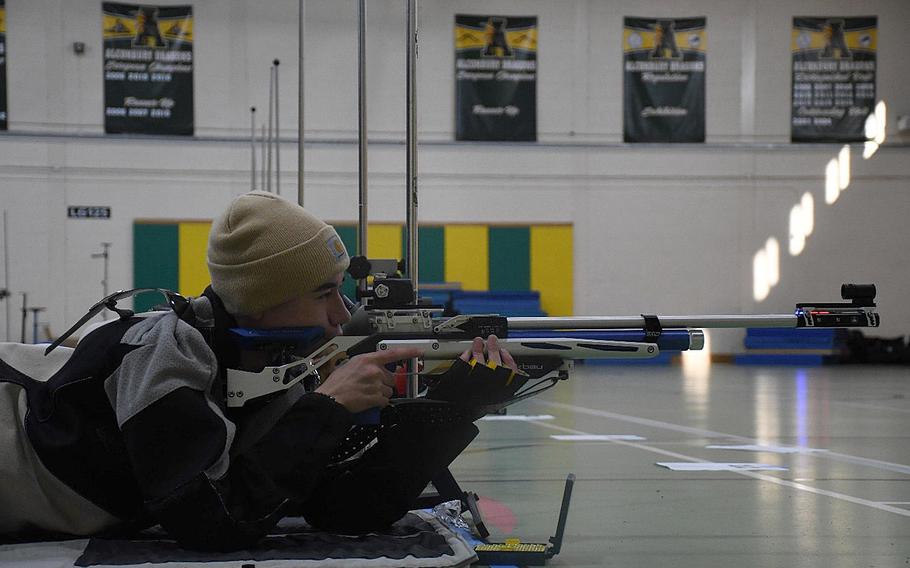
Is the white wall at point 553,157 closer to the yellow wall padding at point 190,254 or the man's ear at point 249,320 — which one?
the yellow wall padding at point 190,254

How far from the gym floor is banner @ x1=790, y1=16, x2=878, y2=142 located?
888 cm

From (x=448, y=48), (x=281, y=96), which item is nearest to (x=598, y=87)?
(x=448, y=48)

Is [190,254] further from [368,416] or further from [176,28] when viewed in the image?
[368,416]

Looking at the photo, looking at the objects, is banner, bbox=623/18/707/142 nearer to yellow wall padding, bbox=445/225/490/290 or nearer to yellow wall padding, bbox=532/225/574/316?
yellow wall padding, bbox=532/225/574/316

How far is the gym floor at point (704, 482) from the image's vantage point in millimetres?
3100

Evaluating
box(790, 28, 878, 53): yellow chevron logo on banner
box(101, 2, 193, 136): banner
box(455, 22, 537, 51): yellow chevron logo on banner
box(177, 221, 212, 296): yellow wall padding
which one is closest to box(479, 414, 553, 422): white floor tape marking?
box(177, 221, 212, 296): yellow wall padding

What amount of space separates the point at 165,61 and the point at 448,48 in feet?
15.1

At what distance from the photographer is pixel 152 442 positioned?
203cm

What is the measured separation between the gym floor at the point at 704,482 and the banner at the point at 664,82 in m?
8.45

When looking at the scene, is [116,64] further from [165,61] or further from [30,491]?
[30,491]

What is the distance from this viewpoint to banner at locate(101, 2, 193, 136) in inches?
640

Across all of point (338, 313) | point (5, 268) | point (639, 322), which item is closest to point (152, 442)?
point (338, 313)

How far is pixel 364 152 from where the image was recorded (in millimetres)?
4359

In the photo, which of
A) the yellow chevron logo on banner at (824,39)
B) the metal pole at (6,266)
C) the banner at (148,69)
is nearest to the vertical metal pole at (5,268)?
the metal pole at (6,266)
